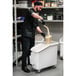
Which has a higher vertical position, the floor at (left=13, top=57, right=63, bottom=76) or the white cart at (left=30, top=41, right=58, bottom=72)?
the white cart at (left=30, top=41, right=58, bottom=72)

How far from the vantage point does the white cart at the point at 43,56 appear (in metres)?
3.50

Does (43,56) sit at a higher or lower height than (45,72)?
higher

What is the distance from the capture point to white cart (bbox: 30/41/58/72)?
350cm

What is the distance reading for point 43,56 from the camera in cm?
356

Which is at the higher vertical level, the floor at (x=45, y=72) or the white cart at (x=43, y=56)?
the white cart at (x=43, y=56)
